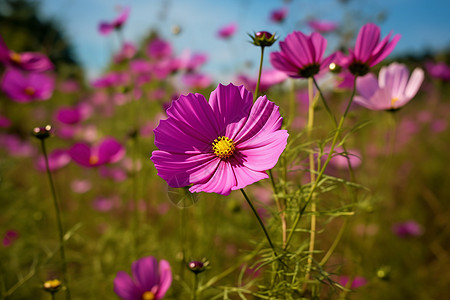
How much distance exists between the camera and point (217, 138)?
511mm

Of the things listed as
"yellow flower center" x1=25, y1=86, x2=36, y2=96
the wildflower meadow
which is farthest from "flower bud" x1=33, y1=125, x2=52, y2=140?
"yellow flower center" x1=25, y1=86, x2=36, y2=96

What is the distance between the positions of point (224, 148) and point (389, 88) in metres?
0.42

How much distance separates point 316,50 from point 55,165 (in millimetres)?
1037

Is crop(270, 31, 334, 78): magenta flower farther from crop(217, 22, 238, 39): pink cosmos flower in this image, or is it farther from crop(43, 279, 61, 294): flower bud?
crop(217, 22, 238, 39): pink cosmos flower

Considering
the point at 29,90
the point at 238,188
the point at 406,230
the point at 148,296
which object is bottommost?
the point at 406,230

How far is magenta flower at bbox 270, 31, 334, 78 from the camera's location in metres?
0.51

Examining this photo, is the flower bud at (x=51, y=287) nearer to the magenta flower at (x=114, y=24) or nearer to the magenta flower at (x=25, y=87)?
the magenta flower at (x=25, y=87)

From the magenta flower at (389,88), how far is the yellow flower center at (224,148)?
277 millimetres

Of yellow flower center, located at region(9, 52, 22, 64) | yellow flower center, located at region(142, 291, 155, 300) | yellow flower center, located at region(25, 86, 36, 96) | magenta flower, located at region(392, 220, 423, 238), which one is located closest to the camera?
yellow flower center, located at region(142, 291, 155, 300)

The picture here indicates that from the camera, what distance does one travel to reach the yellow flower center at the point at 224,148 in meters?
0.49

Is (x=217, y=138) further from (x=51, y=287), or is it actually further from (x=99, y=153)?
(x=99, y=153)

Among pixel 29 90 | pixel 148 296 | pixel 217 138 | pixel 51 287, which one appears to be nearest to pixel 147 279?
pixel 148 296

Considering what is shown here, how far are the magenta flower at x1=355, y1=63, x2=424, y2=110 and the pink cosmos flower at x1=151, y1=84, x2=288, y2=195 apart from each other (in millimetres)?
252

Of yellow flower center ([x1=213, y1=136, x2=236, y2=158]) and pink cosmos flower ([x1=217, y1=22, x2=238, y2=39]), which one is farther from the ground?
pink cosmos flower ([x1=217, y1=22, x2=238, y2=39])
